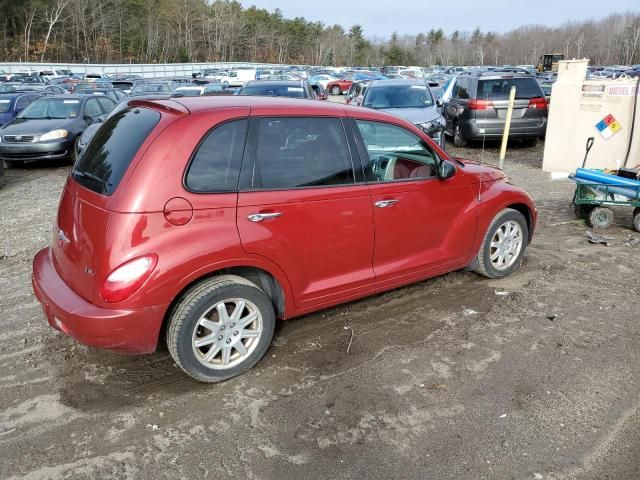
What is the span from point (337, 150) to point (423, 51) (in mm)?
150555

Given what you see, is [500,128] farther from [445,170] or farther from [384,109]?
[445,170]

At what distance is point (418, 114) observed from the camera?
11.1 m

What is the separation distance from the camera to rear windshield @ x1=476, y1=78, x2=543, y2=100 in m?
12.6

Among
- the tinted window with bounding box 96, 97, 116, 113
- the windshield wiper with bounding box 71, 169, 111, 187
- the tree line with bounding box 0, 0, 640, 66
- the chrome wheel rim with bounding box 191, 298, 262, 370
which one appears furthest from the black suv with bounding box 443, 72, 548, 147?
the tree line with bounding box 0, 0, 640, 66

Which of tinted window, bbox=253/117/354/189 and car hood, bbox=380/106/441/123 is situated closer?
tinted window, bbox=253/117/354/189

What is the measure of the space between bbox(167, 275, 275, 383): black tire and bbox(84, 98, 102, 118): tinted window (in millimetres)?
10794

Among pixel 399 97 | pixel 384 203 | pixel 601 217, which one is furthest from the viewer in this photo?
pixel 399 97

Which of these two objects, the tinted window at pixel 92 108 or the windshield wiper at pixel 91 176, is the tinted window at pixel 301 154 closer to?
the windshield wiper at pixel 91 176

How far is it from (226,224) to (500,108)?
35.8 feet

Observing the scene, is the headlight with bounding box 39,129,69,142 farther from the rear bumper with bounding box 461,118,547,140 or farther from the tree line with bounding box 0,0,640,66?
the tree line with bounding box 0,0,640,66

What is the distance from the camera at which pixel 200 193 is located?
10.7 ft

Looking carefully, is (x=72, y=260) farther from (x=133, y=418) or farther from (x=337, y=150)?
(x=337, y=150)

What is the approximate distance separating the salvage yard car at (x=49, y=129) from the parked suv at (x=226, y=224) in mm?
8368

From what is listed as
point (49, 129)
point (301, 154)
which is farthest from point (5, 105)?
point (301, 154)
